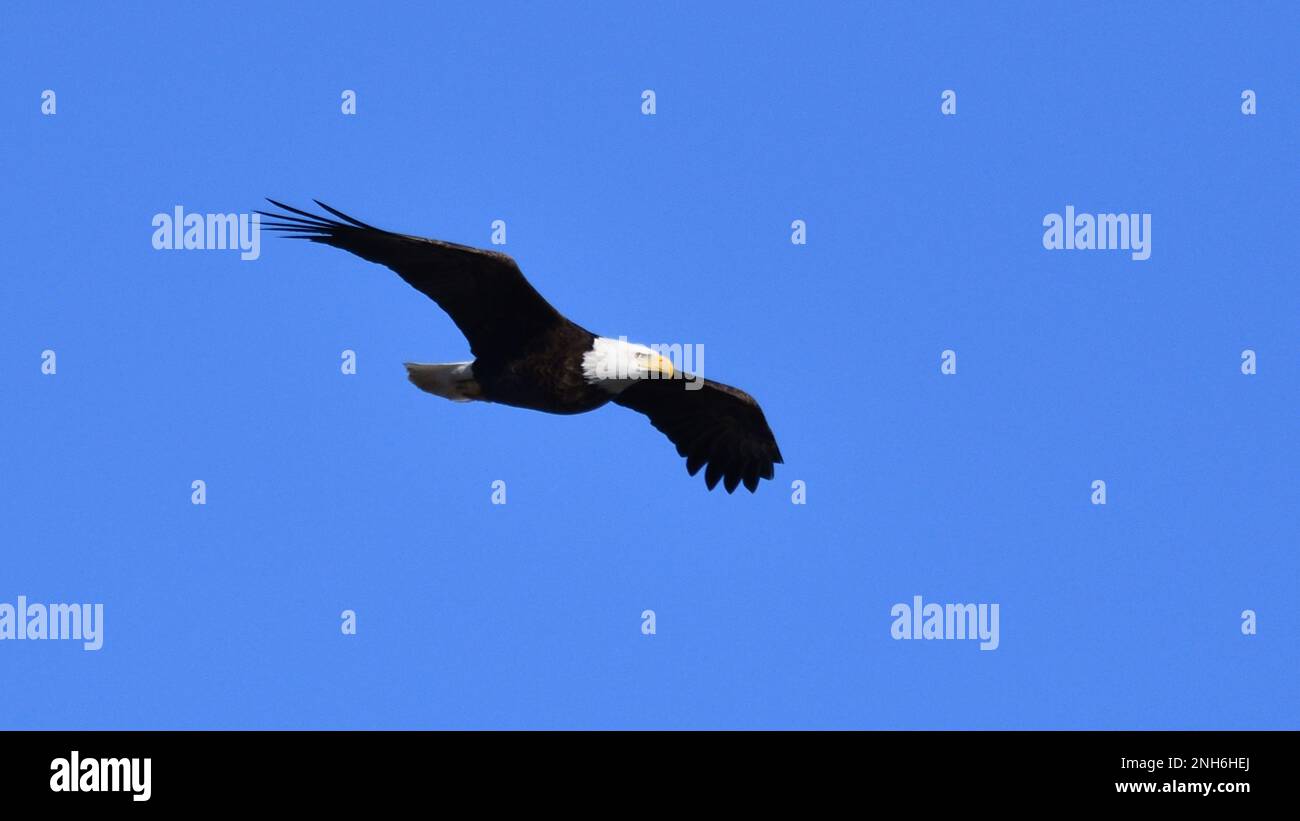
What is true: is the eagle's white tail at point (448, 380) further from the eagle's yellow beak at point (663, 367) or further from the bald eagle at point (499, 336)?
the eagle's yellow beak at point (663, 367)

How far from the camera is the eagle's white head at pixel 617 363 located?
488 inches

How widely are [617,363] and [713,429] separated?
Answer: 2414mm

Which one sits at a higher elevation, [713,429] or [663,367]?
[663,367]

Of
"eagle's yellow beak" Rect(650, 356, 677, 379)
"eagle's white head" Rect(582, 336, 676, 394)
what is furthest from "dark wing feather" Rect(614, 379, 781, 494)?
"eagle's white head" Rect(582, 336, 676, 394)

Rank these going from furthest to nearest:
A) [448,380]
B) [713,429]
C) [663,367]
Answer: [713,429], [448,380], [663,367]

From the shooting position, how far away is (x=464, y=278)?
12414 mm

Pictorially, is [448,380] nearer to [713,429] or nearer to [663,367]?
[663,367]

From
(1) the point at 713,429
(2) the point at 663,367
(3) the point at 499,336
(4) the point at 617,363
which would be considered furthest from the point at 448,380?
(1) the point at 713,429

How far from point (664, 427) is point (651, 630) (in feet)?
5.35

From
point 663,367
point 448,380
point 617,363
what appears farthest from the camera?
point 448,380

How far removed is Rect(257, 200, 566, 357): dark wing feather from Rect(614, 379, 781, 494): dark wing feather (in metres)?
1.97

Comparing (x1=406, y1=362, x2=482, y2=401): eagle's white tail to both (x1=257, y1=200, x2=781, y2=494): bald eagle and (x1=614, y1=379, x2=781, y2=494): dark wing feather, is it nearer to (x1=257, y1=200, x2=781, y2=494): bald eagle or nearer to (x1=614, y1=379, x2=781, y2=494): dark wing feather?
(x1=257, y1=200, x2=781, y2=494): bald eagle
